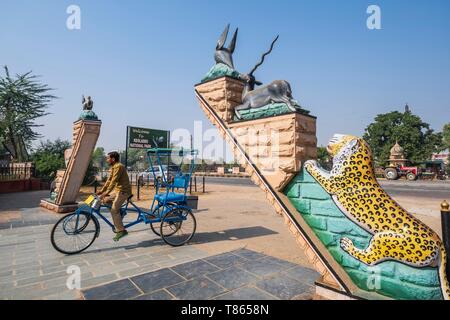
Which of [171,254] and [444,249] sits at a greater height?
[444,249]

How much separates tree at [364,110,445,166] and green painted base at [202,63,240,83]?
135 ft

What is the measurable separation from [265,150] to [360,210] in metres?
1.27

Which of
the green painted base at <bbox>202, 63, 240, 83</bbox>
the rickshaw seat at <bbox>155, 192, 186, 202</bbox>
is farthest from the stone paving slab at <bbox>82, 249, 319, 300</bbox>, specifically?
the green painted base at <bbox>202, 63, 240, 83</bbox>

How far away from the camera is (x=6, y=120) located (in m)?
22.5

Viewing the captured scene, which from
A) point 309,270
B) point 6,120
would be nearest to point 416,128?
point 309,270

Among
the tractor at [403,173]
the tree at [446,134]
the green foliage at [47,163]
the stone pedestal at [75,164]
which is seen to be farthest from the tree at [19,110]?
the tree at [446,134]

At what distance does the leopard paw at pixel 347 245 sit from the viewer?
2.66 meters

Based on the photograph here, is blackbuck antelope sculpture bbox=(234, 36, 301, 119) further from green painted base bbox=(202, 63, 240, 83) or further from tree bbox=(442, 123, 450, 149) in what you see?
tree bbox=(442, 123, 450, 149)

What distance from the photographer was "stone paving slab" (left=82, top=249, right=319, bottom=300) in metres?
3.04

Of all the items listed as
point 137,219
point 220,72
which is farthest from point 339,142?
point 137,219

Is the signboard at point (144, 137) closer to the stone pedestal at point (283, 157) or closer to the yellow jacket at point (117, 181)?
the yellow jacket at point (117, 181)

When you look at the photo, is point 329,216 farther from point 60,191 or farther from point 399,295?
point 60,191

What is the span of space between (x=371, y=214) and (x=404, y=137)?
47.6m
